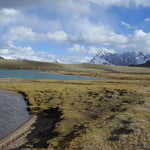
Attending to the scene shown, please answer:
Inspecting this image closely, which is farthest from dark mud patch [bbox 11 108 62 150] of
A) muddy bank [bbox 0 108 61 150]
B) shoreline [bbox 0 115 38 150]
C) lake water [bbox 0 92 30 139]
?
lake water [bbox 0 92 30 139]

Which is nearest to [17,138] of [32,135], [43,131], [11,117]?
[32,135]

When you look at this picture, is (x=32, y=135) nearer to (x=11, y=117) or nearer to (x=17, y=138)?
(x=17, y=138)

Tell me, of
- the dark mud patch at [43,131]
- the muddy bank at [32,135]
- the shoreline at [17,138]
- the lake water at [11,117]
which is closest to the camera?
the dark mud patch at [43,131]

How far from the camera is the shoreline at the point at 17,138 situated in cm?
2290

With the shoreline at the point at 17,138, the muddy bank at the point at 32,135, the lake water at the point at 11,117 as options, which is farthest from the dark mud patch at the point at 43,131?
the lake water at the point at 11,117

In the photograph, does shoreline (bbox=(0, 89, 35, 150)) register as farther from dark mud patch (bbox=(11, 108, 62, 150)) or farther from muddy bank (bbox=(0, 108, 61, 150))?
dark mud patch (bbox=(11, 108, 62, 150))

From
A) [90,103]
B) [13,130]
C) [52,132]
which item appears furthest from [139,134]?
[90,103]

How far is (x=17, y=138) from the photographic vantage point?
82.9 feet

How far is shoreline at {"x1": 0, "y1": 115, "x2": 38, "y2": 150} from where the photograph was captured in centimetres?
2290

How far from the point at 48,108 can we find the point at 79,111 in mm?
7625

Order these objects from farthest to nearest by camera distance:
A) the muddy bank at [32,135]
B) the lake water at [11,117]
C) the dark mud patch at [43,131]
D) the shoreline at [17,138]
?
the lake water at [11,117], the shoreline at [17,138], the muddy bank at [32,135], the dark mud patch at [43,131]

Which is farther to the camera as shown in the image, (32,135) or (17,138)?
(32,135)

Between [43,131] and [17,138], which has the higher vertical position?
[43,131]

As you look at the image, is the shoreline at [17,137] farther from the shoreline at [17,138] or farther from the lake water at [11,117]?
the lake water at [11,117]
